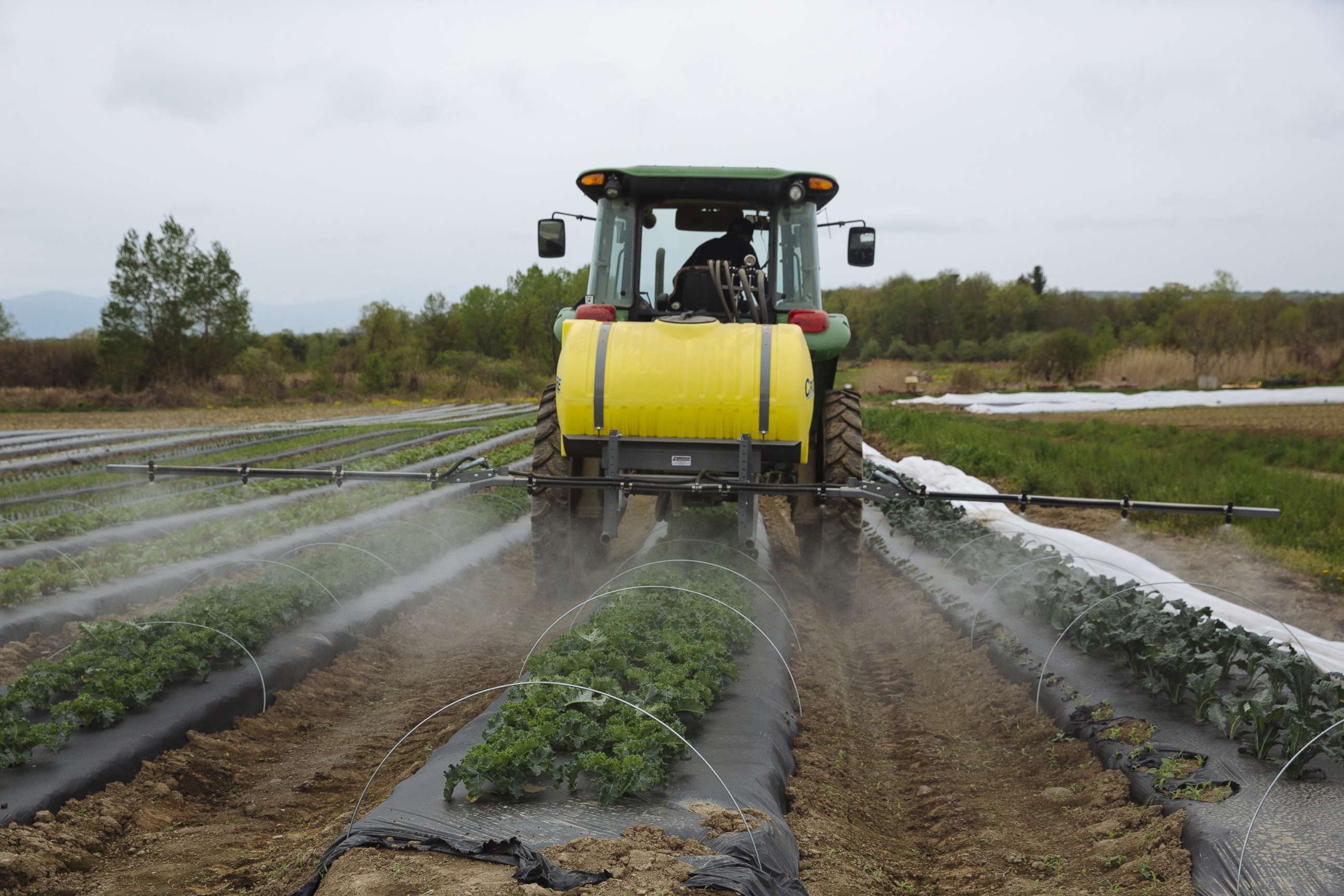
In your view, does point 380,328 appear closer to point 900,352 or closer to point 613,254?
point 900,352

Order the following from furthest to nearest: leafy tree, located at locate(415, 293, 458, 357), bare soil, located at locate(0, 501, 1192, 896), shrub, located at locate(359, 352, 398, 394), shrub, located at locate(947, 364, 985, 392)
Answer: leafy tree, located at locate(415, 293, 458, 357)
shrub, located at locate(359, 352, 398, 394)
shrub, located at locate(947, 364, 985, 392)
bare soil, located at locate(0, 501, 1192, 896)

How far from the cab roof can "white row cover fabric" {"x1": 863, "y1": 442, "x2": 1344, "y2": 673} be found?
3378mm

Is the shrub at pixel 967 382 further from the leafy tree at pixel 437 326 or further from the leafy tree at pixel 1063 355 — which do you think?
the leafy tree at pixel 437 326

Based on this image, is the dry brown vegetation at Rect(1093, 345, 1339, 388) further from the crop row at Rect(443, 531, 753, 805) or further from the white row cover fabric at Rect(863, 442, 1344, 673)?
the crop row at Rect(443, 531, 753, 805)

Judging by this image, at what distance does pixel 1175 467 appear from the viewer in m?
12.2

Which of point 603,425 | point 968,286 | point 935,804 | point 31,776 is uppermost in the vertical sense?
point 968,286

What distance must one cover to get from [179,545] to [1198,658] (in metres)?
7.77

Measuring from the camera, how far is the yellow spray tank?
5.77 metres

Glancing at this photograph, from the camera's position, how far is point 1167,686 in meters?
4.54

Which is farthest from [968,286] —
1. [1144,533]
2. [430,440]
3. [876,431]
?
[1144,533]

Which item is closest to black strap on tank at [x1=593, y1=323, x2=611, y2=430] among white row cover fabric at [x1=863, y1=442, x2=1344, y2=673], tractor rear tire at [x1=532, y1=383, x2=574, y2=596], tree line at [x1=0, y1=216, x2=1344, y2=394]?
tractor rear tire at [x1=532, y1=383, x2=574, y2=596]

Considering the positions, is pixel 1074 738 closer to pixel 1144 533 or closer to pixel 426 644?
pixel 426 644

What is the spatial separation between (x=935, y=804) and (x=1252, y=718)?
146cm

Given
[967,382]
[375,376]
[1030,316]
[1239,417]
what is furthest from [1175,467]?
Result: [1030,316]
